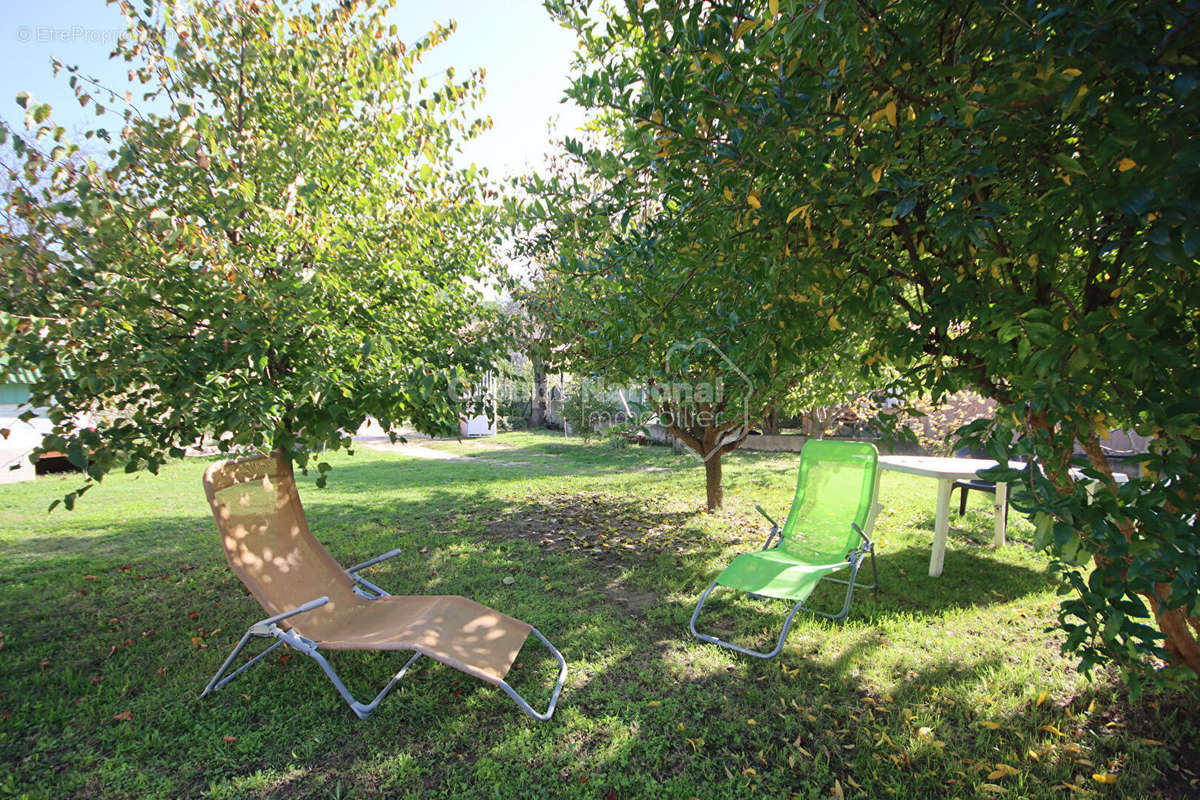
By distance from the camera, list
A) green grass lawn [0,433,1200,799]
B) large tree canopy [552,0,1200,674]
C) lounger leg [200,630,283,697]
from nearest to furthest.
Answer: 1. large tree canopy [552,0,1200,674]
2. green grass lawn [0,433,1200,799]
3. lounger leg [200,630,283,697]

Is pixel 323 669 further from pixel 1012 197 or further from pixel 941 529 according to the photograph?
pixel 941 529

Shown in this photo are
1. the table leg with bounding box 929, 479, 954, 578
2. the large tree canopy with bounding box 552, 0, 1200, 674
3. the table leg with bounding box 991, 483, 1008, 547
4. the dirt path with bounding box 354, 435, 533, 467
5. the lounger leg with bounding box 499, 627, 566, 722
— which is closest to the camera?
the large tree canopy with bounding box 552, 0, 1200, 674

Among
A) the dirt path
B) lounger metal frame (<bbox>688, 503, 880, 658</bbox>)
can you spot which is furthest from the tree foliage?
the dirt path

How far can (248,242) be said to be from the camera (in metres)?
3.39

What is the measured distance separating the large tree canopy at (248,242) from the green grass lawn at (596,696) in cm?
135

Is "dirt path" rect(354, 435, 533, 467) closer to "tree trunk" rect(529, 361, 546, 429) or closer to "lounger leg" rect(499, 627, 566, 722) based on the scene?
"tree trunk" rect(529, 361, 546, 429)

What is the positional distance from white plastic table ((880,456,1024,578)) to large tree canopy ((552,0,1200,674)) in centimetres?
207

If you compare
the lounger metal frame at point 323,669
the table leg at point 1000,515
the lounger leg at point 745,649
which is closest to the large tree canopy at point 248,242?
the lounger metal frame at point 323,669

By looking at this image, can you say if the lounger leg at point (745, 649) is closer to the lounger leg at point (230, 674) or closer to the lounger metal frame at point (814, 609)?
the lounger metal frame at point (814, 609)

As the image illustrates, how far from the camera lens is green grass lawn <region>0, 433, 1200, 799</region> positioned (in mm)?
2453

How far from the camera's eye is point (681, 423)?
22.6 ft

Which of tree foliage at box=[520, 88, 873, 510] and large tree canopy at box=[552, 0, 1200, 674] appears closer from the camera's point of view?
large tree canopy at box=[552, 0, 1200, 674]

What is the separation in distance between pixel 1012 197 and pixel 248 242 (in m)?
4.19

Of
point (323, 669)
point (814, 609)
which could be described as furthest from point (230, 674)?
point (814, 609)
